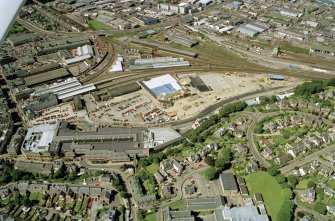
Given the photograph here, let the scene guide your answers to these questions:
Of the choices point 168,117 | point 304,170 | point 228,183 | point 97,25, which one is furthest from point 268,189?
point 97,25

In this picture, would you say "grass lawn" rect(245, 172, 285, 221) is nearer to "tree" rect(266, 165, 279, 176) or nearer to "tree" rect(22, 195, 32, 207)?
"tree" rect(266, 165, 279, 176)

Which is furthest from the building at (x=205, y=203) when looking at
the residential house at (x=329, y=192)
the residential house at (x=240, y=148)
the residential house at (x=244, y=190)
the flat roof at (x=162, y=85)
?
the flat roof at (x=162, y=85)

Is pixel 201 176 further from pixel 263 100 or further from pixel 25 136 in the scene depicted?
pixel 25 136

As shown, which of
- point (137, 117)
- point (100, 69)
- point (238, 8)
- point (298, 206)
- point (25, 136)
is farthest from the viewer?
point (238, 8)

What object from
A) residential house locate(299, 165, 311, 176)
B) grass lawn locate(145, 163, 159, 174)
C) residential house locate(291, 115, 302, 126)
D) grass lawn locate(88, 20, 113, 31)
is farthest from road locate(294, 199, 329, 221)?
grass lawn locate(88, 20, 113, 31)

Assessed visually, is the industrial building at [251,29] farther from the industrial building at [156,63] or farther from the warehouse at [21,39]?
the warehouse at [21,39]

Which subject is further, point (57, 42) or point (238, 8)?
point (238, 8)

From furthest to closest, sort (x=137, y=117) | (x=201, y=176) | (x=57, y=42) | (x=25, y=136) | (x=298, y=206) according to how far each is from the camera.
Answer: (x=57, y=42) < (x=137, y=117) < (x=25, y=136) < (x=201, y=176) < (x=298, y=206)

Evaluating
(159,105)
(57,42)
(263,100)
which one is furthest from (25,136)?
(263,100)
